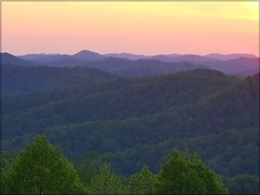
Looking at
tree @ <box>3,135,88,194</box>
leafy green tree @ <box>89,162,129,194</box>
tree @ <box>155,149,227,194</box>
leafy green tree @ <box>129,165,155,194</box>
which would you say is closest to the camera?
tree @ <box>3,135,88,194</box>

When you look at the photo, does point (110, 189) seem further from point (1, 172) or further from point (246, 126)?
point (246, 126)

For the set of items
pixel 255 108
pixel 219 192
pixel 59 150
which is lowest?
pixel 255 108

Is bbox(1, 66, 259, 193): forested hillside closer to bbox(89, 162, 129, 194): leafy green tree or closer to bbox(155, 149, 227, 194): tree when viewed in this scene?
bbox(89, 162, 129, 194): leafy green tree

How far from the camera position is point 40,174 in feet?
63.4

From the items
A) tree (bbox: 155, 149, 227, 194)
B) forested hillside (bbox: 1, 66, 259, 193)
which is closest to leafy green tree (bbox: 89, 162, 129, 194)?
tree (bbox: 155, 149, 227, 194)

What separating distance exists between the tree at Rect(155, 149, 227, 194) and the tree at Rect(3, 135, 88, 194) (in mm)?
4129

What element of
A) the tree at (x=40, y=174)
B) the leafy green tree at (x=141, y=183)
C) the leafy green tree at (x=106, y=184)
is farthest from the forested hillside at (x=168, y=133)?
the tree at (x=40, y=174)

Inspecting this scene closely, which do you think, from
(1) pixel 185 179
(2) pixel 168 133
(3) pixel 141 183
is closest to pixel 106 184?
(3) pixel 141 183

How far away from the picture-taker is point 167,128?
166125 millimetres

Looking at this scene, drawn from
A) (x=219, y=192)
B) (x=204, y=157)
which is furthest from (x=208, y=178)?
(x=204, y=157)

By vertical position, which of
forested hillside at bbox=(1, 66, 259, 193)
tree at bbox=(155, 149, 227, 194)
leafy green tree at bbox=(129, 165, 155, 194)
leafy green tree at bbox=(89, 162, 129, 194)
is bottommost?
forested hillside at bbox=(1, 66, 259, 193)

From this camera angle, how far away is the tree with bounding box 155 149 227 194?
20594 mm

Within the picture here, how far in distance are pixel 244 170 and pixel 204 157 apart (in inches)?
636

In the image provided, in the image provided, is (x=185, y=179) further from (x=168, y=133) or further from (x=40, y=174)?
(x=168, y=133)
